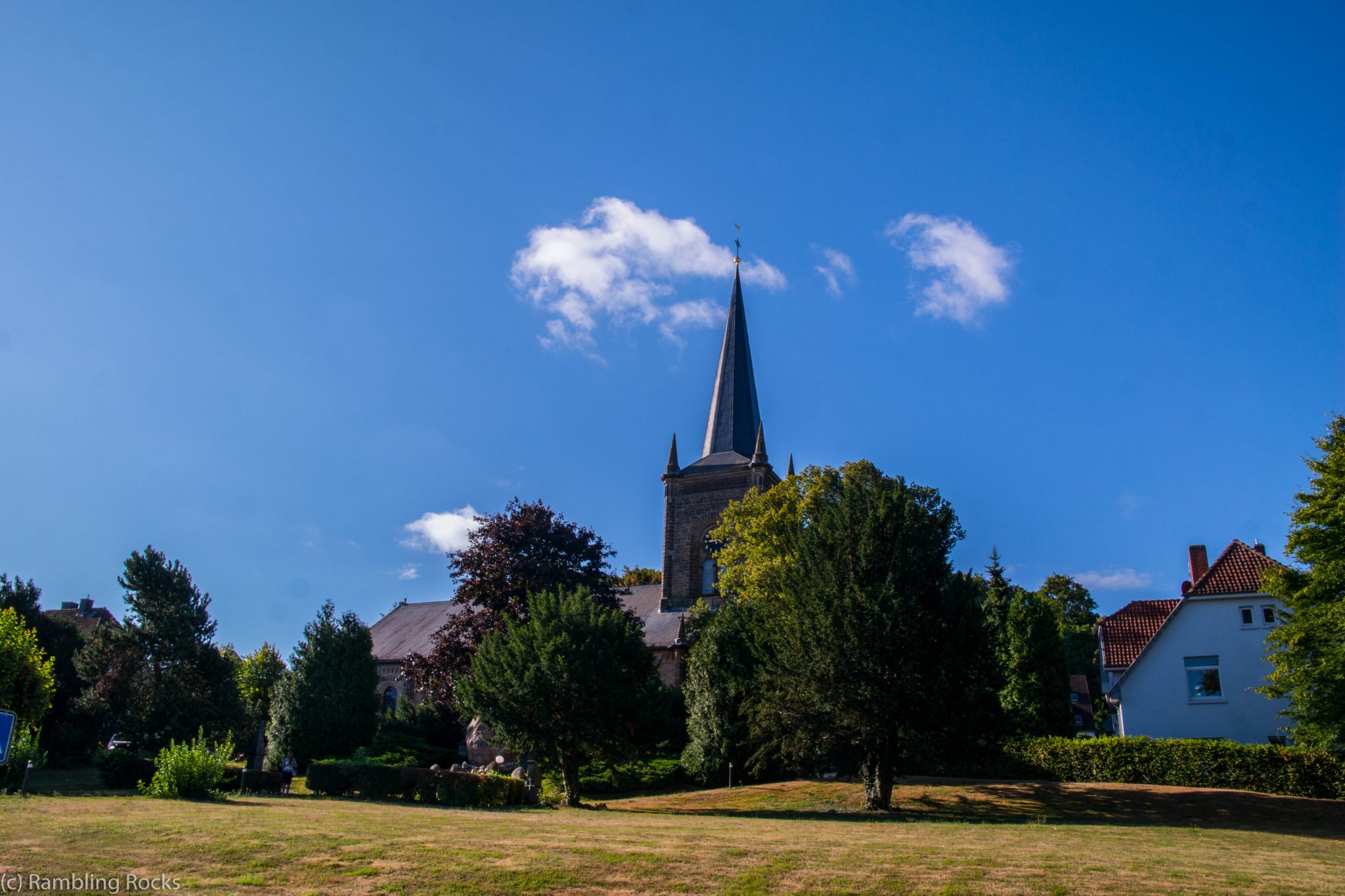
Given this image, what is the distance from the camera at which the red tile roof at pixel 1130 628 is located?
3628 centimetres

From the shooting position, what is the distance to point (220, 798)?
61.7 feet

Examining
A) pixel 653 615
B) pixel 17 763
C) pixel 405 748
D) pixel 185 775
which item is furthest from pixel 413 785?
pixel 653 615

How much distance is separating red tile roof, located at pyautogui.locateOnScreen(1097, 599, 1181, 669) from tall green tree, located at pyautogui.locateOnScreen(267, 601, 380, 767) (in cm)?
3063

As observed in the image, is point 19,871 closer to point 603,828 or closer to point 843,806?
point 603,828

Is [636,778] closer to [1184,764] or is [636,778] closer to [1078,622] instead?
[1184,764]

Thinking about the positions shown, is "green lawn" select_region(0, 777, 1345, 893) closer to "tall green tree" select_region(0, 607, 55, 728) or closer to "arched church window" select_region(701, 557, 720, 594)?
"tall green tree" select_region(0, 607, 55, 728)

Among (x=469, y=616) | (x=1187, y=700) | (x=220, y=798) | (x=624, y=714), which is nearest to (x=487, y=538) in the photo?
(x=469, y=616)

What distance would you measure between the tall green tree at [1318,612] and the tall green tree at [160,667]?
3521cm

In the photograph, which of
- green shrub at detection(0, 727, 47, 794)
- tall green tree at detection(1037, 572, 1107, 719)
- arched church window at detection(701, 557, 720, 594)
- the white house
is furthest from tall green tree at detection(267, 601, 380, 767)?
tall green tree at detection(1037, 572, 1107, 719)

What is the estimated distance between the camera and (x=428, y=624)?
178 feet

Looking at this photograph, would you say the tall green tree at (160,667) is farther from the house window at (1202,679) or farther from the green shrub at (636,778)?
the house window at (1202,679)

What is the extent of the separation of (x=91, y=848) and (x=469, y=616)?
83.5ft

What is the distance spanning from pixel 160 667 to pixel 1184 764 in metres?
35.5

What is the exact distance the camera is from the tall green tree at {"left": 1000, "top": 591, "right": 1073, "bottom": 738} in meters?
34.8
